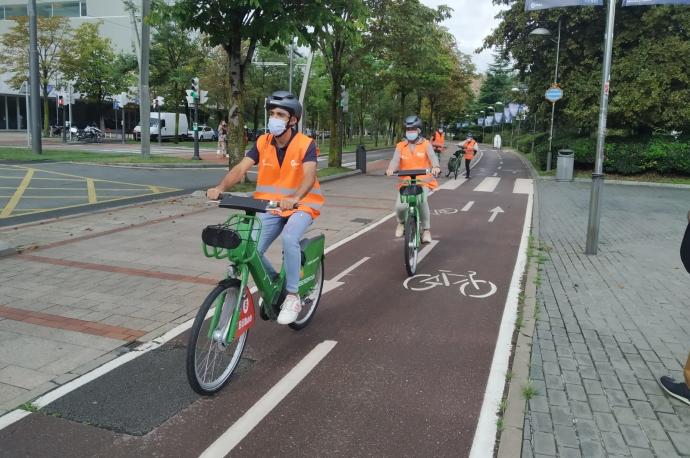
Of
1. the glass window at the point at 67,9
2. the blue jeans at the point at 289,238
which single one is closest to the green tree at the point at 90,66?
the glass window at the point at 67,9

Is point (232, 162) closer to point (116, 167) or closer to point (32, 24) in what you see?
point (116, 167)

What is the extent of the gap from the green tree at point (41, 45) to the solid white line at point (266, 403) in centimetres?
3889

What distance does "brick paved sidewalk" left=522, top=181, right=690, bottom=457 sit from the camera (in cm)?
347

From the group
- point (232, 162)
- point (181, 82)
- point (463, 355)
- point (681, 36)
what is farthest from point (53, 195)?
point (181, 82)

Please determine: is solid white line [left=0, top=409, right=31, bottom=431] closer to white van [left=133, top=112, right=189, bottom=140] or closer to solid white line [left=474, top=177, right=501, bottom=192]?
solid white line [left=474, top=177, right=501, bottom=192]

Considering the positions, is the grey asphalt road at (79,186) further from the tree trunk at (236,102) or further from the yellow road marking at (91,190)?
the tree trunk at (236,102)

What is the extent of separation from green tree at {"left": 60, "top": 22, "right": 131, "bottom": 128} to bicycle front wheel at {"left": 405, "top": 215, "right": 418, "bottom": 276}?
3864 centimetres

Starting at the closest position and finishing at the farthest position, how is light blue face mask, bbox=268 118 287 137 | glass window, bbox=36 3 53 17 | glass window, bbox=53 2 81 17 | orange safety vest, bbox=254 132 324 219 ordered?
light blue face mask, bbox=268 118 287 137 → orange safety vest, bbox=254 132 324 219 → glass window, bbox=36 3 53 17 → glass window, bbox=53 2 81 17

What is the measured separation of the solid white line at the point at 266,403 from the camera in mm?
3309

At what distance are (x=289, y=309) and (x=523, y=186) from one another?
55.3ft

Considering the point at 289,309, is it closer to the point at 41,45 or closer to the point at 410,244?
the point at 410,244

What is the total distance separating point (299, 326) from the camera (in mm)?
5184

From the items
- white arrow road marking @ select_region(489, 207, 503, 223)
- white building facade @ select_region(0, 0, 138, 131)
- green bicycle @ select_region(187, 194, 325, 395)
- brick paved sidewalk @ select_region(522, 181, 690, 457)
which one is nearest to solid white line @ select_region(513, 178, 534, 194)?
white arrow road marking @ select_region(489, 207, 503, 223)

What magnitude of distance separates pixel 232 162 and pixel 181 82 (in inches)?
1047
